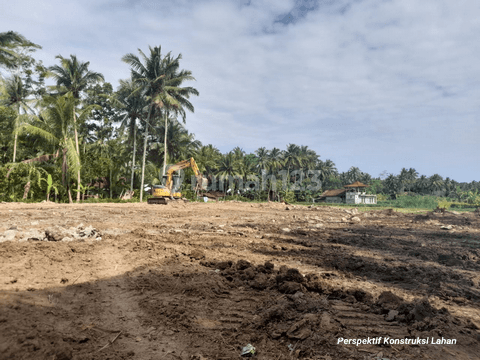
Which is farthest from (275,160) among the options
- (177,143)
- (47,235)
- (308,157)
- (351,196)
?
(47,235)

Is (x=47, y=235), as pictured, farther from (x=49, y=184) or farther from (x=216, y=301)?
(x=49, y=184)

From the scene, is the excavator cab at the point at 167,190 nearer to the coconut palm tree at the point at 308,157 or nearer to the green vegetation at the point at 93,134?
the green vegetation at the point at 93,134

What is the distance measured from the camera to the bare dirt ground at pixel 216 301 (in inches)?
107

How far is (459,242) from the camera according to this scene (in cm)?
951

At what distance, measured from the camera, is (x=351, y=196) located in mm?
56469

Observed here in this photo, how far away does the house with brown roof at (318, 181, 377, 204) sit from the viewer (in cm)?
5553

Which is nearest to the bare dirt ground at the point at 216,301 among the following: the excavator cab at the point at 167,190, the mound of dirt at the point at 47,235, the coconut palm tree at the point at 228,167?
the mound of dirt at the point at 47,235

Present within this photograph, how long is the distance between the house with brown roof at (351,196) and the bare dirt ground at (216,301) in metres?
51.5

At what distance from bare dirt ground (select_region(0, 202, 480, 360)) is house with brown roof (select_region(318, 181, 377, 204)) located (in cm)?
5154

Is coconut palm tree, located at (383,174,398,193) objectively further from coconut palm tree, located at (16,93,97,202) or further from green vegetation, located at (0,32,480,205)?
coconut palm tree, located at (16,93,97,202)

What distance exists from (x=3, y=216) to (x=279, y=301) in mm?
11049

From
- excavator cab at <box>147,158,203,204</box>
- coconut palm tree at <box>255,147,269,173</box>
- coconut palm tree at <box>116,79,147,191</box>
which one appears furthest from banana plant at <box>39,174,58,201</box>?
coconut palm tree at <box>255,147,269,173</box>

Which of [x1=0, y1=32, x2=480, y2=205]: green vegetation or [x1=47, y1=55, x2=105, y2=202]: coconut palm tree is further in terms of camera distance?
[x1=47, y1=55, x2=105, y2=202]: coconut palm tree

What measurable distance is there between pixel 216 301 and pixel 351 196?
57.1 meters
